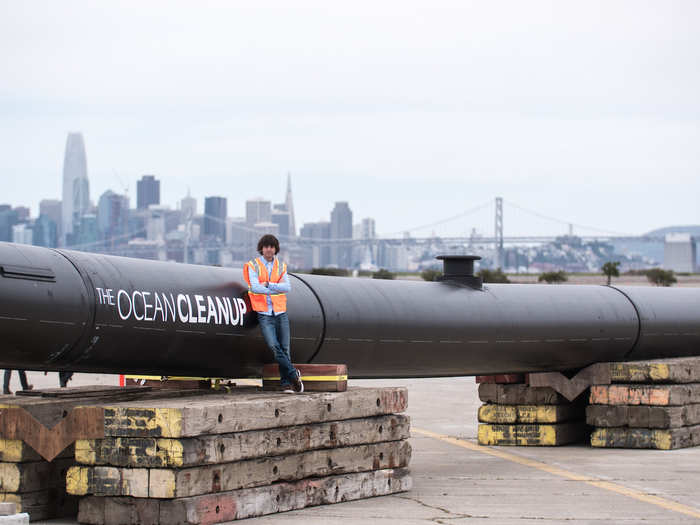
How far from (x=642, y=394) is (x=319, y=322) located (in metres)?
4.60

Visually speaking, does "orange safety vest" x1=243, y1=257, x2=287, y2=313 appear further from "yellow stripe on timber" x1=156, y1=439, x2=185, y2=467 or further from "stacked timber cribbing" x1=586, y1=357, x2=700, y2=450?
"stacked timber cribbing" x1=586, y1=357, x2=700, y2=450

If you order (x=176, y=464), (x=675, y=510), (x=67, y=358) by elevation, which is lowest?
(x=675, y=510)

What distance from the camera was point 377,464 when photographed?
9.20m

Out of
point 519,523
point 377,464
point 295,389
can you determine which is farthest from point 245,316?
point 519,523

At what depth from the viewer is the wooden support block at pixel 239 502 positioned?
7371 millimetres

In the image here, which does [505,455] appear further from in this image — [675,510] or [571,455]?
[675,510]

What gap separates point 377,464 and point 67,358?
2.67 metres

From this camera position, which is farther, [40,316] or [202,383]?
[202,383]

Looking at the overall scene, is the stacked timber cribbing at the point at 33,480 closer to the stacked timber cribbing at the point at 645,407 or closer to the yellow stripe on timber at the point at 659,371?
the stacked timber cribbing at the point at 645,407

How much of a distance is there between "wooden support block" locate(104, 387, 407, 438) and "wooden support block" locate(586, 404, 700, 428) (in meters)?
4.15

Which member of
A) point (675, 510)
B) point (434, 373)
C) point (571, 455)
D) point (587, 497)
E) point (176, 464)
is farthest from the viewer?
point (571, 455)

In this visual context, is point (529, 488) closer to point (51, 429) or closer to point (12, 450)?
point (51, 429)

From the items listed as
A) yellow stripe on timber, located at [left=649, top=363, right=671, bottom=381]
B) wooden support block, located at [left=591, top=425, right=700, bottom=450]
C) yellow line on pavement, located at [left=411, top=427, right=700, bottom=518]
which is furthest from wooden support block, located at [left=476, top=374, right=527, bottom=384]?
yellow stripe on timber, located at [left=649, top=363, right=671, bottom=381]

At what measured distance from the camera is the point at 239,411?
310 inches
